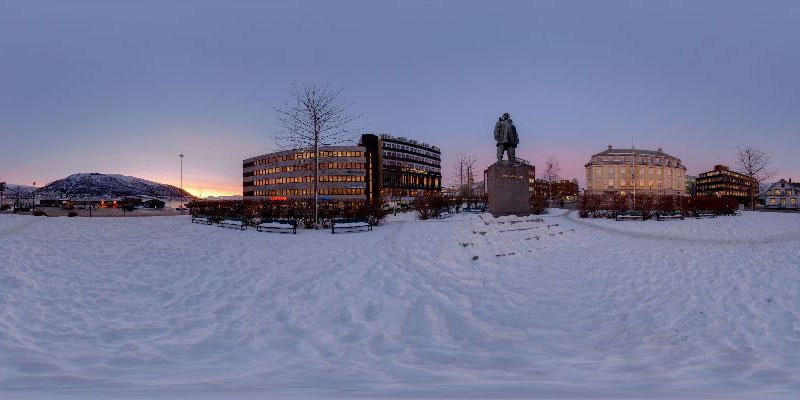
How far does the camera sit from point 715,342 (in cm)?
570

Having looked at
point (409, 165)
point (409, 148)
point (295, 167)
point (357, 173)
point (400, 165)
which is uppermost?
point (409, 148)

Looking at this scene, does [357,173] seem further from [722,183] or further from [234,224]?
[722,183]

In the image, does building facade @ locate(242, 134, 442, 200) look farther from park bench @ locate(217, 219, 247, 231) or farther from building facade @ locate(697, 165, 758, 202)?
building facade @ locate(697, 165, 758, 202)

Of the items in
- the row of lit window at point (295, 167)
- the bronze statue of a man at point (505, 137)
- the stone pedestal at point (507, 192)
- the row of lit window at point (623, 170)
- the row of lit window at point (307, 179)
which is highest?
the row of lit window at point (295, 167)

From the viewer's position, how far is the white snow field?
450 cm

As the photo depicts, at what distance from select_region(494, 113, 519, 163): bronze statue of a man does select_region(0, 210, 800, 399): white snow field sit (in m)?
10.5

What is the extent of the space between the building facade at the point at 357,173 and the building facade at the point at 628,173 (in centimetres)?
5046

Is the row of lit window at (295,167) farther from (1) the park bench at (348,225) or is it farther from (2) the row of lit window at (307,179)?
(1) the park bench at (348,225)

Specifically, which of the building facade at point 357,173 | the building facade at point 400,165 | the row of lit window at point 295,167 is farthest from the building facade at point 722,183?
the row of lit window at point 295,167

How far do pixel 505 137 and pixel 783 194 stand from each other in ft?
423

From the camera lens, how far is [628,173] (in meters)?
104

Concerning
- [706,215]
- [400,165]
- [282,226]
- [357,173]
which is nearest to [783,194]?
[706,215]

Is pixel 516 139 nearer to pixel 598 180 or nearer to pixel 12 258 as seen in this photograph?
pixel 12 258

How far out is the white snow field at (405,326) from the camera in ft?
14.8
